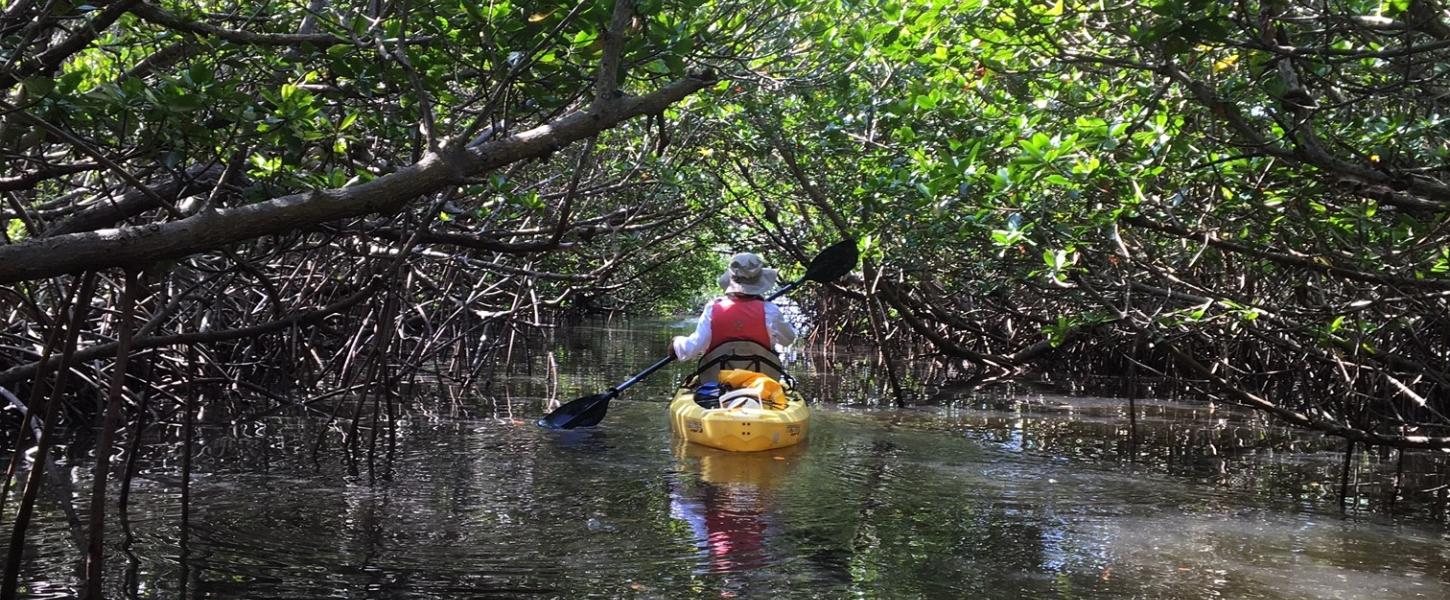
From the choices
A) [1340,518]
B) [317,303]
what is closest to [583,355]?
[317,303]

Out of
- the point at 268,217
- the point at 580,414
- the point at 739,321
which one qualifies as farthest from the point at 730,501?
the point at 268,217

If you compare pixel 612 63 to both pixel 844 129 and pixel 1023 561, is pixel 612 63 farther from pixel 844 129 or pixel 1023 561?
pixel 844 129

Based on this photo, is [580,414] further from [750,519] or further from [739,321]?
[750,519]

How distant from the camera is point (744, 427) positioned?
22.0 feet

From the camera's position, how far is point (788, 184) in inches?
429

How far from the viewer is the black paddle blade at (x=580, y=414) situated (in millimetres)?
7922

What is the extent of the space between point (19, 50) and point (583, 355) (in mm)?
13632

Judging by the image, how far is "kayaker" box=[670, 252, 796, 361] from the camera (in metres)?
7.38

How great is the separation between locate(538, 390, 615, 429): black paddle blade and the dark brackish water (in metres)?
0.16

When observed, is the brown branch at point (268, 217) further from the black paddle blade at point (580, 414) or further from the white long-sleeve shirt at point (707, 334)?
the black paddle blade at point (580, 414)

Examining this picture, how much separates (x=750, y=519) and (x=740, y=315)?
2.32m

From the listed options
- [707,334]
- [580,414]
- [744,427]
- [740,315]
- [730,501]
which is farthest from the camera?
[580,414]

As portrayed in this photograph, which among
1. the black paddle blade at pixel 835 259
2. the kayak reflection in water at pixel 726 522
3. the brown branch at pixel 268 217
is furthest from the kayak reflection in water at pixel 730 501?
the black paddle blade at pixel 835 259

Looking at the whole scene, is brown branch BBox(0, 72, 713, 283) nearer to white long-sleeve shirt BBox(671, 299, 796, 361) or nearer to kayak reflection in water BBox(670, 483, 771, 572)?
kayak reflection in water BBox(670, 483, 771, 572)
